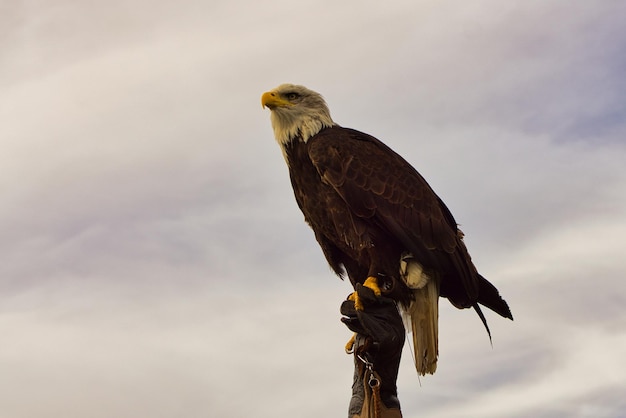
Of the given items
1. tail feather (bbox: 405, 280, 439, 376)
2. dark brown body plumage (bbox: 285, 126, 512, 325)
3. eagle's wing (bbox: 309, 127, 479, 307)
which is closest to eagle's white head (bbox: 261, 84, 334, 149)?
dark brown body plumage (bbox: 285, 126, 512, 325)

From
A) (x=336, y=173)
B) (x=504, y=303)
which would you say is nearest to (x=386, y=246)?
(x=336, y=173)

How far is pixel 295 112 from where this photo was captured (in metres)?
7.02

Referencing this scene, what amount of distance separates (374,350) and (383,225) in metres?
1.23

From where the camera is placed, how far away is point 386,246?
247 inches

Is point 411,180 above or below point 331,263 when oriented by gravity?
above

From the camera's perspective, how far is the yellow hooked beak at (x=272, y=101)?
703cm

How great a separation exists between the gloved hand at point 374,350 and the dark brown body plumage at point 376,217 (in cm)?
51

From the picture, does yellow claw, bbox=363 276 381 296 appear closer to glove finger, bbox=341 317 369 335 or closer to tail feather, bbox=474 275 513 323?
glove finger, bbox=341 317 369 335

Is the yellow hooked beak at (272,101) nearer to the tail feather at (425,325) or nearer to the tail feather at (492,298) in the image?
the tail feather at (425,325)

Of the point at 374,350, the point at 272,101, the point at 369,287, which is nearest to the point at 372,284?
the point at 369,287

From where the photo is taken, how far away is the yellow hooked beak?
23.1 feet

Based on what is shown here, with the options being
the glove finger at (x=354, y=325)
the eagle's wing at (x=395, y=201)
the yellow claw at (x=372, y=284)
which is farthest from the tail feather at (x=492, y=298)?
the glove finger at (x=354, y=325)

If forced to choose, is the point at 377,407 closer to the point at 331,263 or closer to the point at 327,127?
the point at 331,263

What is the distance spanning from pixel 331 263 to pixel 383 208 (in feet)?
2.65
